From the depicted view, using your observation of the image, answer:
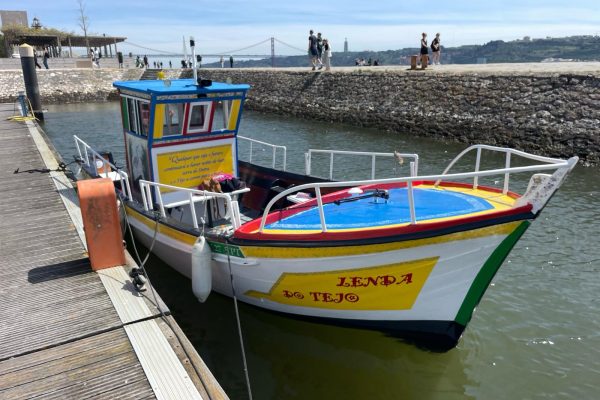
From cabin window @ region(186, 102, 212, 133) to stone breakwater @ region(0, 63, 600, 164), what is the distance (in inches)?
520

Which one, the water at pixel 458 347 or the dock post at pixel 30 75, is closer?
the water at pixel 458 347

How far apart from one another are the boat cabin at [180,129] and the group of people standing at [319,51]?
22.8 meters

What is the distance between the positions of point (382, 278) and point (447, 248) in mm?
825

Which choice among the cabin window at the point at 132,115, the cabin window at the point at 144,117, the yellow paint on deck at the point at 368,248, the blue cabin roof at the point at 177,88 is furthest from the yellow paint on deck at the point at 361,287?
the cabin window at the point at 132,115

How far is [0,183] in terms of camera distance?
1067cm

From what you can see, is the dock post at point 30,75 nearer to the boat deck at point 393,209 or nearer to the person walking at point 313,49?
the person walking at point 313,49

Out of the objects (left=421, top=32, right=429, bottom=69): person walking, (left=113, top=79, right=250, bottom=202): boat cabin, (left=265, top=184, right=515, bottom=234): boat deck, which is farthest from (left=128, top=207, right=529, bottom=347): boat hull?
(left=421, top=32, right=429, bottom=69): person walking

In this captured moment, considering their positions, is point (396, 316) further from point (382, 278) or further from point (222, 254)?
point (222, 254)

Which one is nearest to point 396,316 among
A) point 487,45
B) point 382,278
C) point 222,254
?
point 382,278

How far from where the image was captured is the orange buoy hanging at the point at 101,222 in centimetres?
600

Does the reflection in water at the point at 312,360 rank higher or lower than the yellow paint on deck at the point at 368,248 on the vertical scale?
lower

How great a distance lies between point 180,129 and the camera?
8.10m

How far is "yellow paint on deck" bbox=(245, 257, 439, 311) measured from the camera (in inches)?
203

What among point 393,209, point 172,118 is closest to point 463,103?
point 172,118
